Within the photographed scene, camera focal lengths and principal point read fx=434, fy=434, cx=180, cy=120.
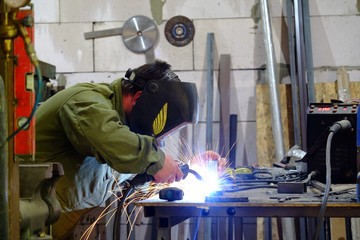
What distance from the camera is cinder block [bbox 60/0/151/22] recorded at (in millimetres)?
4500

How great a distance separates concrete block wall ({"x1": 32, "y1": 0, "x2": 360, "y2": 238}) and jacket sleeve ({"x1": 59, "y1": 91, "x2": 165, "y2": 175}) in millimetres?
2445

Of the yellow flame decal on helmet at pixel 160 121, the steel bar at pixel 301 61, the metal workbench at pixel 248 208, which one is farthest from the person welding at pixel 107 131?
the steel bar at pixel 301 61

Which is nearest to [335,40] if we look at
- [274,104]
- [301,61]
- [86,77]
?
[301,61]

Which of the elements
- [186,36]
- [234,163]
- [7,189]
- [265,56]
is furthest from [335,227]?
[7,189]

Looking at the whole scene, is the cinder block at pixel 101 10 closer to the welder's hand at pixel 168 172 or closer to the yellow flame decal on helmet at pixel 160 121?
the yellow flame decal on helmet at pixel 160 121

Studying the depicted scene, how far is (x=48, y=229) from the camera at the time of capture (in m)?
1.20

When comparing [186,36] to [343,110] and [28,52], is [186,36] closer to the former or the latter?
[343,110]

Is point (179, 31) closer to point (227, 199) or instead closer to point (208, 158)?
point (208, 158)

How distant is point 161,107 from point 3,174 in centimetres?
135

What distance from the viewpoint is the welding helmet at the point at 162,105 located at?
7.35ft

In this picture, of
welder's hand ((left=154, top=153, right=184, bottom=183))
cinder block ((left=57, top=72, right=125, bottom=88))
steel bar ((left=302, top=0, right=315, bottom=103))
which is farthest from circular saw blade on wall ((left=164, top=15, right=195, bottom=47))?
welder's hand ((left=154, top=153, right=184, bottom=183))

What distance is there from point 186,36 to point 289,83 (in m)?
1.15

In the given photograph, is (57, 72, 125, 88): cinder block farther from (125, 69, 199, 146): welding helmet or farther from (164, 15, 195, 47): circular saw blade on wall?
(125, 69, 199, 146): welding helmet

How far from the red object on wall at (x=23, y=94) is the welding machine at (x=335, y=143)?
1699 millimetres
